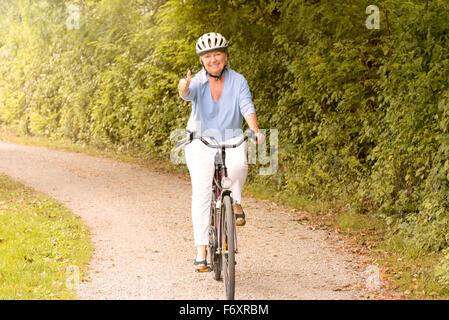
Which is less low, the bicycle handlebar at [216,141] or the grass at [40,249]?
the bicycle handlebar at [216,141]

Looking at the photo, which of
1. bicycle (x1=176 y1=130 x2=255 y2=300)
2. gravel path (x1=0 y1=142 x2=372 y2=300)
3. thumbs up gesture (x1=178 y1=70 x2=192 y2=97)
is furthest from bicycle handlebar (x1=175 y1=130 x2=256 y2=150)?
gravel path (x1=0 y1=142 x2=372 y2=300)

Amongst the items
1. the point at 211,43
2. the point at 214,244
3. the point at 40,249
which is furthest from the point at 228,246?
the point at 40,249

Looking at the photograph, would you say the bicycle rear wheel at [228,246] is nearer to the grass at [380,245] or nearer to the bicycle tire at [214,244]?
the bicycle tire at [214,244]

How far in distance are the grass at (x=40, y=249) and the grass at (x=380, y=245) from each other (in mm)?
3067

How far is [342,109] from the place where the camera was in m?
11.0

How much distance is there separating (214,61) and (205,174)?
→ 1.03 metres

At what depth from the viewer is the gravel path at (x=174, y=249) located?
19.7ft

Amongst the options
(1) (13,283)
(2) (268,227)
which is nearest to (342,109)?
(2) (268,227)

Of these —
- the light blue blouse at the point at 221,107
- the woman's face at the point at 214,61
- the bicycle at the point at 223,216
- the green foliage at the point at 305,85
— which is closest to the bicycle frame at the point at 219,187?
the bicycle at the point at 223,216

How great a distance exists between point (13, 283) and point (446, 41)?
18.5 feet

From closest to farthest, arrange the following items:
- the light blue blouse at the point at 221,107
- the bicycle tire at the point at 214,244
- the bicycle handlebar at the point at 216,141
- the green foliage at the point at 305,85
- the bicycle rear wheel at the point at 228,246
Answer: the bicycle rear wheel at the point at 228,246
the bicycle handlebar at the point at 216,141
the light blue blouse at the point at 221,107
the bicycle tire at the point at 214,244
the green foliage at the point at 305,85

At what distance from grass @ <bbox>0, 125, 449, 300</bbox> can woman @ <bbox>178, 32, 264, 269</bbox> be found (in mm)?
1757

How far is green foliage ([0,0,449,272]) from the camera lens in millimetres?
7781

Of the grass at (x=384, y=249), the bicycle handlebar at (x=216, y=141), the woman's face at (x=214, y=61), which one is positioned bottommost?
the grass at (x=384, y=249)
